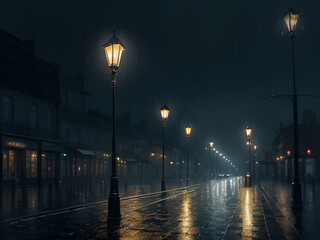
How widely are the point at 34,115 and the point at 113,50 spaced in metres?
22.1

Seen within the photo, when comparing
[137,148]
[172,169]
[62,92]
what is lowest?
[172,169]

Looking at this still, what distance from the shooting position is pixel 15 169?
29000 millimetres

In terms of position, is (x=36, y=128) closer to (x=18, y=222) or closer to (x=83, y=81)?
(x=83, y=81)

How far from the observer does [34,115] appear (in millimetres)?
31547

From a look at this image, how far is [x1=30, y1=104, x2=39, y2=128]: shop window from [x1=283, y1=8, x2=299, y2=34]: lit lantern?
23869mm

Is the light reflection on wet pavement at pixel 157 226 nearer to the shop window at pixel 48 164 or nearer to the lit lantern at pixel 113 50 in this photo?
the lit lantern at pixel 113 50

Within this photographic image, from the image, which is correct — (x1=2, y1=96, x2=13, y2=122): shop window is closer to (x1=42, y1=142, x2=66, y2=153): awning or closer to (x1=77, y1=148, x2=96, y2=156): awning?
(x1=42, y1=142, x2=66, y2=153): awning

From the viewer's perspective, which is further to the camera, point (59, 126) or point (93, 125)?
point (93, 125)

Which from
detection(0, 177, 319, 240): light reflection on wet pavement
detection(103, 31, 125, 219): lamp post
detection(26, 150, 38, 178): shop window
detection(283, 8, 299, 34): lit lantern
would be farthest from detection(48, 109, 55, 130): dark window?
detection(283, 8, 299, 34): lit lantern

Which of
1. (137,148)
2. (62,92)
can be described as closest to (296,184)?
(62,92)

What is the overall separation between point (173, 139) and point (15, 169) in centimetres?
8001

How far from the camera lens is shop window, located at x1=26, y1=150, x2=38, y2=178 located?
30.5m

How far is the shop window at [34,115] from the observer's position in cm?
3105

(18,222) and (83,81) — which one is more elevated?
(83,81)
